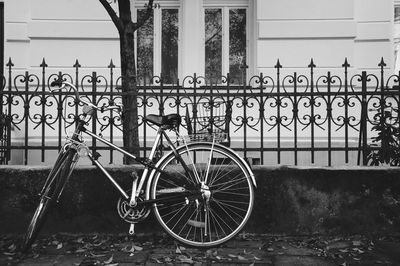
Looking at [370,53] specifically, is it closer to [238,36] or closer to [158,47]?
[238,36]

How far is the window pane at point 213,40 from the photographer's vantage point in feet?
29.8

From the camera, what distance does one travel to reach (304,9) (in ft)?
27.9

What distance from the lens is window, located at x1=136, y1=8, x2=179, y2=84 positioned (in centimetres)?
904

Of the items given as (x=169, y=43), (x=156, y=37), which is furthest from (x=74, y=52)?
(x=169, y=43)

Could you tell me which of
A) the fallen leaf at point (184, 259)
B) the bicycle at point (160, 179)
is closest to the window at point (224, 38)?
the bicycle at point (160, 179)

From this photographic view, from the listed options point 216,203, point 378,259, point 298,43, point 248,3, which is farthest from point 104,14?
point 378,259

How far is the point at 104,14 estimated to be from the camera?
27.9ft

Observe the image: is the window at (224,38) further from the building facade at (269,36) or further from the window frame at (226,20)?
the building facade at (269,36)

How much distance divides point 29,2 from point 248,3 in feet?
13.5

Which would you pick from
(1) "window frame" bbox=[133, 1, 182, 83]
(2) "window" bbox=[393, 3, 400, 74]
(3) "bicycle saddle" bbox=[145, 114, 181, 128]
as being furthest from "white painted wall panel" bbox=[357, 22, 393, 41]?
(3) "bicycle saddle" bbox=[145, 114, 181, 128]

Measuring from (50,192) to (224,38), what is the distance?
5.91 meters

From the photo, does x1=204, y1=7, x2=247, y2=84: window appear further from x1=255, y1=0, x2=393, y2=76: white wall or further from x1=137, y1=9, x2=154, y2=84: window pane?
x1=137, y1=9, x2=154, y2=84: window pane

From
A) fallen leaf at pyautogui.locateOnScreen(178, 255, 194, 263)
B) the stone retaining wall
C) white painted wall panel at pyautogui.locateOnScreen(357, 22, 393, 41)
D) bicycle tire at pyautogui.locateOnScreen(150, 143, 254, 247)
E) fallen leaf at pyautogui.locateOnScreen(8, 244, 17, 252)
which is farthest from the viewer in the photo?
white painted wall panel at pyautogui.locateOnScreen(357, 22, 393, 41)

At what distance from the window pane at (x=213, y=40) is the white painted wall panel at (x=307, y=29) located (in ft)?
3.05
